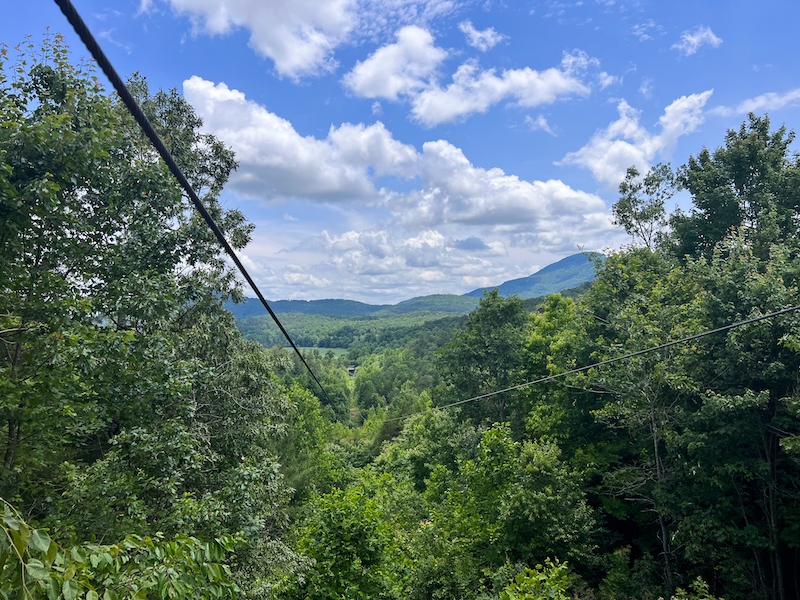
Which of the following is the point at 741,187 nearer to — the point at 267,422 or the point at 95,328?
the point at 267,422

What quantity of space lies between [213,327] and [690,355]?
44.3 ft

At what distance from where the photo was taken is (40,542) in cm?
151

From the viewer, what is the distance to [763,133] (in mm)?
19781

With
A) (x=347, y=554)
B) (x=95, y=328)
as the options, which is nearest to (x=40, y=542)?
(x=95, y=328)

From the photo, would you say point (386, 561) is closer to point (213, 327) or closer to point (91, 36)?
point (213, 327)

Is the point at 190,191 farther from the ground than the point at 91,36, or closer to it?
closer to it

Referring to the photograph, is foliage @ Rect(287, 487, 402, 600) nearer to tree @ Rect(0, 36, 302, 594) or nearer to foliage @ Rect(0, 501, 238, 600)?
tree @ Rect(0, 36, 302, 594)

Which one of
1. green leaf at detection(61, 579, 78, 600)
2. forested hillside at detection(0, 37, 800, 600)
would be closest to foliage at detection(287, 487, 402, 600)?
forested hillside at detection(0, 37, 800, 600)

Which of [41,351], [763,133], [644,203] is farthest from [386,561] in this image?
[644,203]

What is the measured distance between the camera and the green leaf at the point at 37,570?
143 cm

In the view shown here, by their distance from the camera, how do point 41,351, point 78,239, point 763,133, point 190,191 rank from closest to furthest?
1. point 190,191
2. point 41,351
3. point 78,239
4. point 763,133

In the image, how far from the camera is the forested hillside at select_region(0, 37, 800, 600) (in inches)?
250

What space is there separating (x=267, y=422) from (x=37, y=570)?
10.9 m

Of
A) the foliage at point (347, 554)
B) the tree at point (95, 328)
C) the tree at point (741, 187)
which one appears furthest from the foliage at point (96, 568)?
the tree at point (741, 187)
